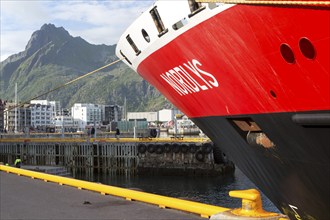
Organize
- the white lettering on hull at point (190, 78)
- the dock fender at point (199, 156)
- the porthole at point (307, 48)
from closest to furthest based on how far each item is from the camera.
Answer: the porthole at point (307, 48), the white lettering on hull at point (190, 78), the dock fender at point (199, 156)

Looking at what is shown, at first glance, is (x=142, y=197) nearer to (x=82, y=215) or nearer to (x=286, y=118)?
(x=82, y=215)

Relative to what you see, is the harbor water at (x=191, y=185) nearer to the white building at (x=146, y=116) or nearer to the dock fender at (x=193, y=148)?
the dock fender at (x=193, y=148)

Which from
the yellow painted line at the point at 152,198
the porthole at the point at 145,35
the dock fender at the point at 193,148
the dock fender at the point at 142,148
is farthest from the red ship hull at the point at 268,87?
the dock fender at the point at 142,148

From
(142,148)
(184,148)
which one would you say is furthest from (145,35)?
(142,148)

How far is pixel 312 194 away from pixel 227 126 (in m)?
1.71

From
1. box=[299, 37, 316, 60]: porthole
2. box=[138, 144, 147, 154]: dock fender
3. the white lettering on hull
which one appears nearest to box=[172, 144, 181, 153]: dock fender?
box=[138, 144, 147, 154]: dock fender

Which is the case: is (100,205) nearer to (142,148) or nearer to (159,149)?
(159,149)

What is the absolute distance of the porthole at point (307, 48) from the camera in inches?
155

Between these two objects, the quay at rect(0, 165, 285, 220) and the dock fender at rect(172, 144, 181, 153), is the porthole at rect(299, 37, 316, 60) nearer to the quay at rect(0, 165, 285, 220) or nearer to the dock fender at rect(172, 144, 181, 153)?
the quay at rect(0, 165, 285, 220)

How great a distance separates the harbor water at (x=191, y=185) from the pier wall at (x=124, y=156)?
5.33 ft

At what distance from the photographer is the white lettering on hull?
566 centimetres

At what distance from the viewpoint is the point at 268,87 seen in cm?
477

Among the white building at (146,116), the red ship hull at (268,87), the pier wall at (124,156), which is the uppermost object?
the white building at (146,116)

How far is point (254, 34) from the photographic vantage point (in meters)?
4.44
